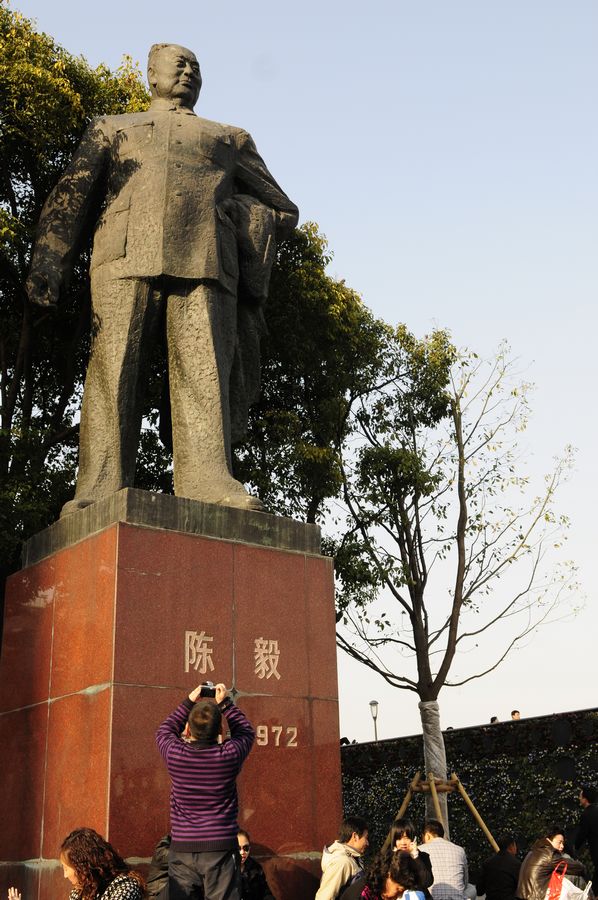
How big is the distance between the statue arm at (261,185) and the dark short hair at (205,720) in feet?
12.7

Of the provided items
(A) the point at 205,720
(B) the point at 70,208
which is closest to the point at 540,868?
(A) the point at 205,720

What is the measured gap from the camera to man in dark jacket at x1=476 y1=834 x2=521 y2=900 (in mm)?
8141

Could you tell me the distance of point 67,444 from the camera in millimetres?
10844

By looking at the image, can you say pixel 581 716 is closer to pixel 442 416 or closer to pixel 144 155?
pixel 442 416

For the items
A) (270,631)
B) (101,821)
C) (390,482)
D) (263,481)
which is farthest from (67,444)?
(101,821)

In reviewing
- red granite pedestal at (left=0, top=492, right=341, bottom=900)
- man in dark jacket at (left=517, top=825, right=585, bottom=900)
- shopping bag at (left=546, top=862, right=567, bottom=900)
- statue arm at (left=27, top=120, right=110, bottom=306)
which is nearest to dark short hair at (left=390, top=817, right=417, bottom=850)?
red granite pedestal at (left=0, top=492, right=341, bottom=900)

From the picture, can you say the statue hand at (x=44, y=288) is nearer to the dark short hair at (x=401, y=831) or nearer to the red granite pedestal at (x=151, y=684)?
the red granite pedestal at (x=151, y=684)

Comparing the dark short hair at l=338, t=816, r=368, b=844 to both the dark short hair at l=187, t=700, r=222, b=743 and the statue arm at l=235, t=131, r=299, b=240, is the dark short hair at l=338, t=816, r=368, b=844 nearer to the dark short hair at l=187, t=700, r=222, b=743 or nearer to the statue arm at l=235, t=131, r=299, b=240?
the dark short hair at l=187, t=700, r=222, b=743

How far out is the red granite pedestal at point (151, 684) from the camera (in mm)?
4809

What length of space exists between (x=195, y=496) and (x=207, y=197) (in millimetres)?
Result: 1864

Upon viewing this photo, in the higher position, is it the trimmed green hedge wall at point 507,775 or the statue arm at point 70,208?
the statue arm at point 70,208

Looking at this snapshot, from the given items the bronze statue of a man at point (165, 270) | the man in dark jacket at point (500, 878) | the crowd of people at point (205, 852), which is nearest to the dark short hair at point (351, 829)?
the crowd of people at point (205, 852)

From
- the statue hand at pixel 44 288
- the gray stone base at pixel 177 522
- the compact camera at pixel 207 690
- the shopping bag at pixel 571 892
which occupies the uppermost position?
the statue hand at pixel 44 288

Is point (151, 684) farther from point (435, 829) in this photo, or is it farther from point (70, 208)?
point (70, 208)
